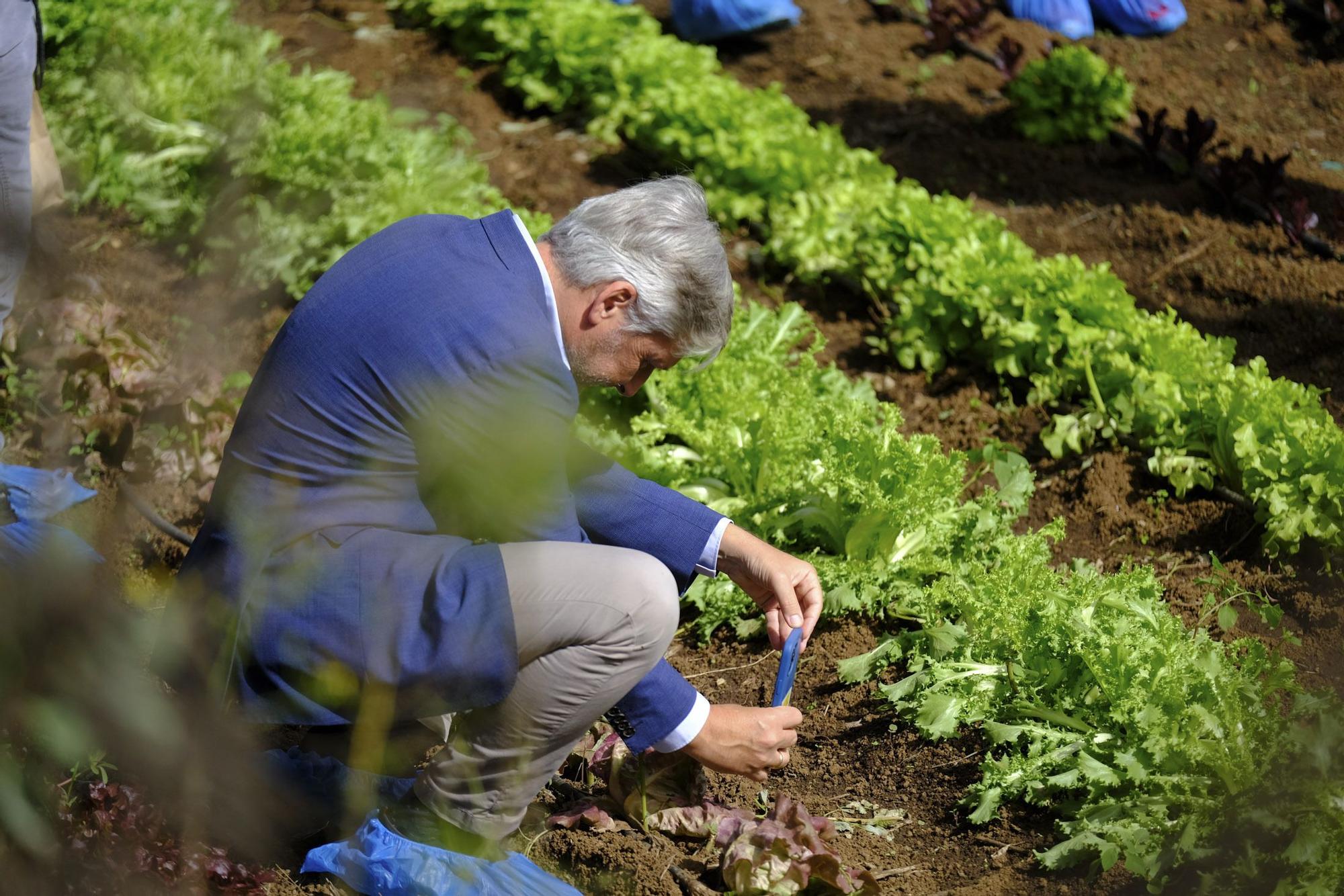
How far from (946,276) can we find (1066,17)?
332 cm

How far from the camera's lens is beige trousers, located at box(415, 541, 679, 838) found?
238cm

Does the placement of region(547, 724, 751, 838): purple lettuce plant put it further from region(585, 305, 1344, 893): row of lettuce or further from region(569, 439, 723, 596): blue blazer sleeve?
region(585, 305, 1344, 893): row of lettuce

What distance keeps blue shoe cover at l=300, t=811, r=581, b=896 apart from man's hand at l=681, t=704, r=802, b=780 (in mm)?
399

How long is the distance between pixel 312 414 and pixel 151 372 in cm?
209

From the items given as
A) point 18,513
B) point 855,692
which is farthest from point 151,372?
point 855,692

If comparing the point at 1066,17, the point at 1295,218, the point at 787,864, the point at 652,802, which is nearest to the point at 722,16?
the point at 1066,17

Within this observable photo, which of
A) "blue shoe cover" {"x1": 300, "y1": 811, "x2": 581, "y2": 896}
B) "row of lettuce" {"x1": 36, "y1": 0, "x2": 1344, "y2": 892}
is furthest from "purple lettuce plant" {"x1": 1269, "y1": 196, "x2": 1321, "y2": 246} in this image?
"blue shoe cover" {"x1": 300, "y1": 811, "x2": 581, "y2": 896}

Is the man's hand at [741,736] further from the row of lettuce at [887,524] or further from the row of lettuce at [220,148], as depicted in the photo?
the row of lettuce at [220,148]

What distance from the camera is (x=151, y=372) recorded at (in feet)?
13.6

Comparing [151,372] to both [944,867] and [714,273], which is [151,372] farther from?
[944,867]

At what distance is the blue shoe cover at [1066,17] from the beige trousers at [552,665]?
5.51 m

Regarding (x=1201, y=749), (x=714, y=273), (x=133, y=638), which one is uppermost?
(x=133, y=638)

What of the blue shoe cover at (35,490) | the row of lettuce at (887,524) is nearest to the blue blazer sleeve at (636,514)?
the row of lettuce at (887,524)

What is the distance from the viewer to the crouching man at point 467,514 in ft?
7.52
